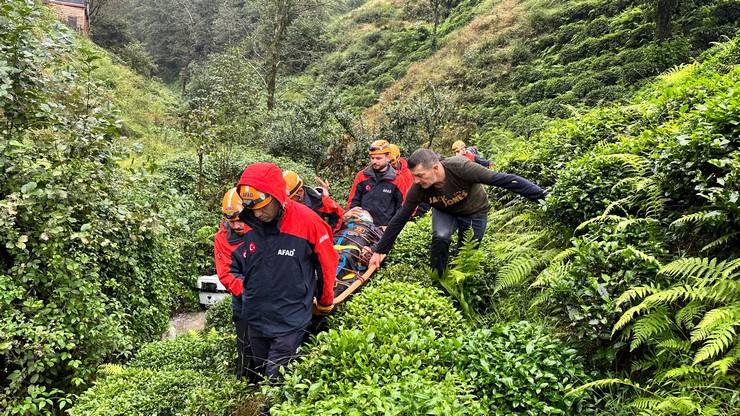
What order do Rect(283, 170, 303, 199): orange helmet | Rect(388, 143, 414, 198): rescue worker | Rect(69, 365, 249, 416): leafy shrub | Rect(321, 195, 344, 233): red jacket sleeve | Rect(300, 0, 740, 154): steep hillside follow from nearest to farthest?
1. Rect(69, 365, 249, 416): leafy shrub
2. Rect(283, 170, 303, 199): orange helmet
3. Rect(321, 195, 344, 233): red jacket sleeve
4. Rect(388, 143, 414, 198): rescue worker
5. Rect(300, 0, 740, 154): steep hillside

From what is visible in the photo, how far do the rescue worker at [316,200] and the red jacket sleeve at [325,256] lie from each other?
1856 millimetres

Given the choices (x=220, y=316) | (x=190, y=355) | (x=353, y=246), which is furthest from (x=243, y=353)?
(x=220, y=316)

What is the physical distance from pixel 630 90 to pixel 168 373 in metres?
13.2

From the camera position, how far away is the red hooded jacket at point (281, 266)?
4.09 m

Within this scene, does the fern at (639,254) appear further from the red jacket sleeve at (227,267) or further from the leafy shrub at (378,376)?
the red jacket sleeve at (227,267)

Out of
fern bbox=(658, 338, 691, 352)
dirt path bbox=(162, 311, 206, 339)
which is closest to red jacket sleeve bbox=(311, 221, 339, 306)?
fern bbox=(658, 338, 691, 352)

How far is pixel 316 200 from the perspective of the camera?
6.48 meters

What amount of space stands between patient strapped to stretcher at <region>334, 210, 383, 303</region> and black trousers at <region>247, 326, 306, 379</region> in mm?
854

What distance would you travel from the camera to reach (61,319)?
16.3 feet

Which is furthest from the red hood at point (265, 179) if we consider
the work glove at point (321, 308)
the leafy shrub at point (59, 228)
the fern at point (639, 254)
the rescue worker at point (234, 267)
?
the fern at point (639, 254)

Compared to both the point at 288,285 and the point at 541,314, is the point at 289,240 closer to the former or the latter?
the point at 288,285

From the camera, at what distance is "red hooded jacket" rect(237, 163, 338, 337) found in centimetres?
409

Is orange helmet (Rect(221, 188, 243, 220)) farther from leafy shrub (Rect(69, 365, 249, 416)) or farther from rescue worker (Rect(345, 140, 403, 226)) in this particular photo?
rescue worker (Rect(345, 140, 403, 226))

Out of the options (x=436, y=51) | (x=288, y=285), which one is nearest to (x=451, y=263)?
(x=288, y=285)
